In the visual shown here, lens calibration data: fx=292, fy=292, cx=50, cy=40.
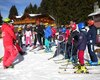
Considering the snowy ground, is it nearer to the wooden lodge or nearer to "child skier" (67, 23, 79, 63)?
"child skier" (67, 23, 79, 63)

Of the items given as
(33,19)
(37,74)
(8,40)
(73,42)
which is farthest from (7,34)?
(33,19)

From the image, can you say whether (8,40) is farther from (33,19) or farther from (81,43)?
(33,19)

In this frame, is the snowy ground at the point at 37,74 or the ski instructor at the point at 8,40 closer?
the snowy ground at the point at 37,74

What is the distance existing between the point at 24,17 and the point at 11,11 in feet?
229

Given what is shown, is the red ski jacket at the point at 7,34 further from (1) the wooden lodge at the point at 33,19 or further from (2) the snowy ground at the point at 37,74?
(1) the wooden lodge at the point at 33,19

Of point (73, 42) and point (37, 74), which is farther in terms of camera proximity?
point (73, 42)

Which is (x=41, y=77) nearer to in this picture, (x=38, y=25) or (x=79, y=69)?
(x=79, y=69)

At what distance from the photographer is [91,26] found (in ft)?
38.5

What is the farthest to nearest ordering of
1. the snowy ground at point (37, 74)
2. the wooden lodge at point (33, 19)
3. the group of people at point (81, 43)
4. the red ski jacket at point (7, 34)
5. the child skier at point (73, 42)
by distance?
the wooden lodge at point (33, 19)
the child skier at point (73, 42)
the red ski jacket at point (7, 34)
the group of people at point (81, 43)
the snowy ground at point (37, 74)

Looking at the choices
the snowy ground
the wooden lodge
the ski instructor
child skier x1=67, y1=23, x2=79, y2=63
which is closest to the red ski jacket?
the ski instructor

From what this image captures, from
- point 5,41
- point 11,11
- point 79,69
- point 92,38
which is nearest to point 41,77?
point 79,69

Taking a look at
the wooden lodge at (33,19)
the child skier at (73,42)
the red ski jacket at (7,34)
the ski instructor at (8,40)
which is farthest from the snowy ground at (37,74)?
the wooden lodge at (33,19)

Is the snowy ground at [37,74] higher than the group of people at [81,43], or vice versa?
the group of people at [81,43]

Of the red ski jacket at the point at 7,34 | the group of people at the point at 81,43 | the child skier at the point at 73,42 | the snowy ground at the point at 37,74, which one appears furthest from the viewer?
the child skier at the point at 73,42
